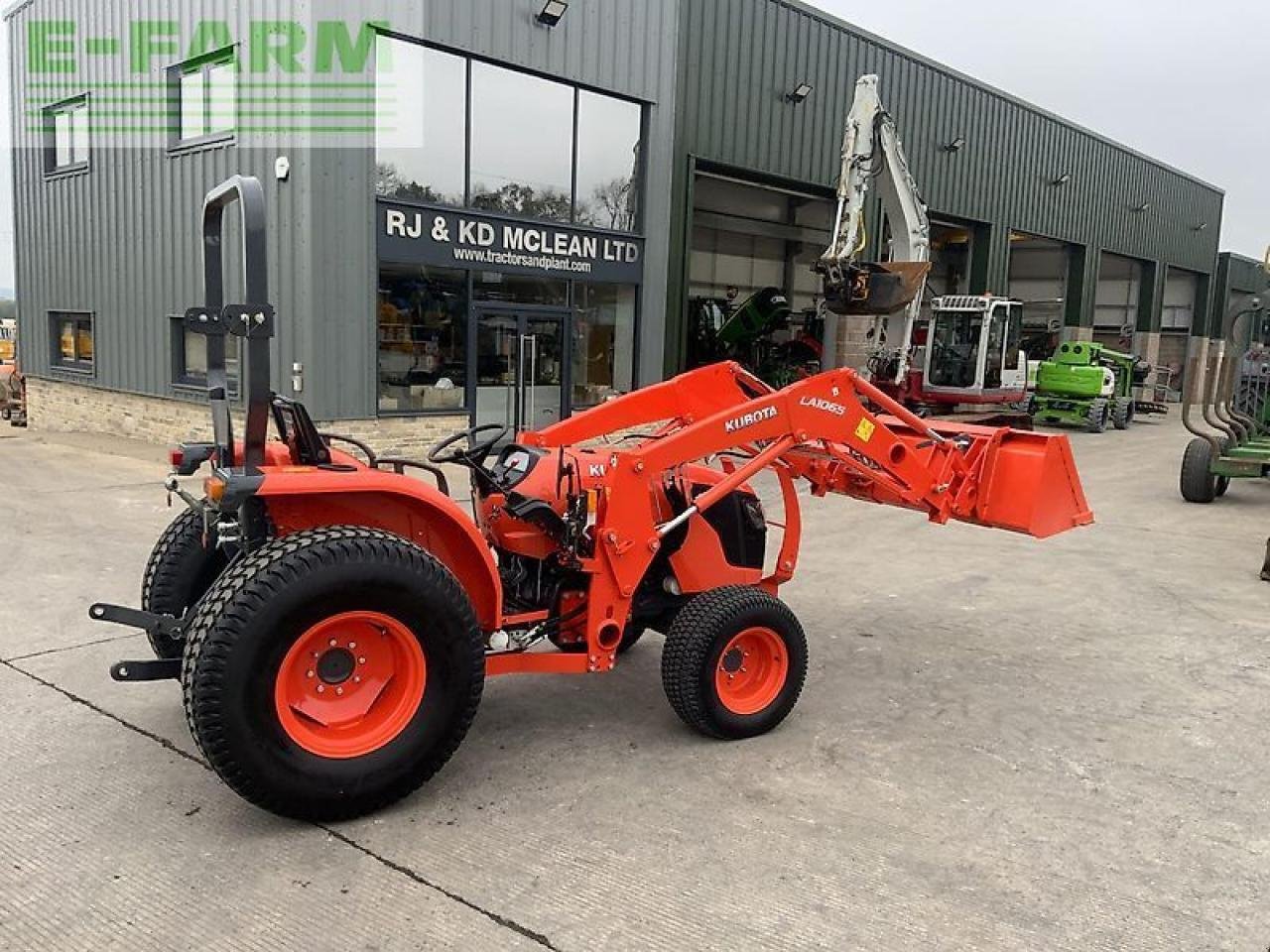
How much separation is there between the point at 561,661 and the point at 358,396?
332 inches

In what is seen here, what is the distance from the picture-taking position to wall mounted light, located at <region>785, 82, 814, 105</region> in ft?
56.5

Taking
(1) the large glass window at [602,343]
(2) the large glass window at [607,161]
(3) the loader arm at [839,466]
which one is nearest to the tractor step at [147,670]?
(3) the loader arm at [839,466]

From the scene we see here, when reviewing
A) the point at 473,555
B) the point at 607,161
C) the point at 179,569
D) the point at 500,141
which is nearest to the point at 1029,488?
the point at 473,555

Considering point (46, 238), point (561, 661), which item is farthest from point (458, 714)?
point (46, 238)

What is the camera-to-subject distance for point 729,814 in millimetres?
3684

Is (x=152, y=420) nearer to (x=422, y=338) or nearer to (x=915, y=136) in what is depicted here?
(x=422, y=338)

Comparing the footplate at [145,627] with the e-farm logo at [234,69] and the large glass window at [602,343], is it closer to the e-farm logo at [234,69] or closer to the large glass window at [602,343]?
the e-farm logo at [234,69]

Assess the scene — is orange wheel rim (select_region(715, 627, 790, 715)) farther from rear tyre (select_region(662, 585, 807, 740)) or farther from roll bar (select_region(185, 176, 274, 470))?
roll bar (select_region(185, 176, 274, 470))

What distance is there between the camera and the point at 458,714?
11.7 ft

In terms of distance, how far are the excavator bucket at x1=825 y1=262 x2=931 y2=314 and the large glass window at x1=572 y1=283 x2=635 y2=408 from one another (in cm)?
295

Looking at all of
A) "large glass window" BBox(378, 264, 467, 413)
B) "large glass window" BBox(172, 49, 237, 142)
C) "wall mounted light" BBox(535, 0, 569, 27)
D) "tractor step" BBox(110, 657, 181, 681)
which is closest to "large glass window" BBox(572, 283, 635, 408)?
"large glass window" BBox(378, 264, 467, 413)

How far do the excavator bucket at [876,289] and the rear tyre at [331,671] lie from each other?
12.1m

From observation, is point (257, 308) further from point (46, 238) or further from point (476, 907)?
point (46, 238)

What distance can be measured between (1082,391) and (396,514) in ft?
62.6
